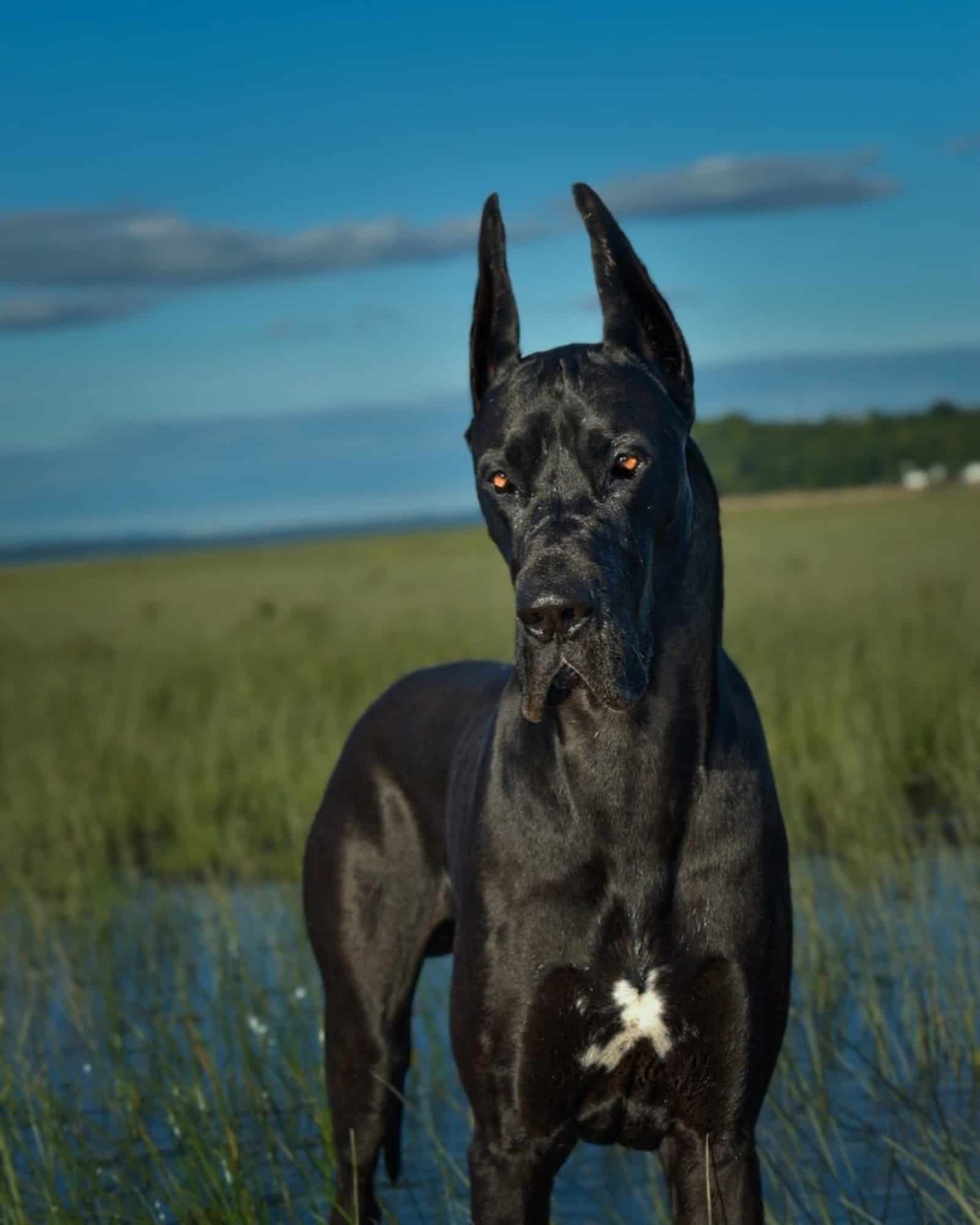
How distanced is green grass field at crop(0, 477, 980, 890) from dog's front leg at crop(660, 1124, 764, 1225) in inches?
149

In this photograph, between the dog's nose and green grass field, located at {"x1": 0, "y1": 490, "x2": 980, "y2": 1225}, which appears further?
green grass field, located at {"x1": 0, "y1": 490, "x2": 980, "y2": 1225}

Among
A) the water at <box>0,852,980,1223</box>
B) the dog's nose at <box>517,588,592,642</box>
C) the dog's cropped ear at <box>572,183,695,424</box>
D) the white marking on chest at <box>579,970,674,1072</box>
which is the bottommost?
the water at <box>0,852,980,1223</box>

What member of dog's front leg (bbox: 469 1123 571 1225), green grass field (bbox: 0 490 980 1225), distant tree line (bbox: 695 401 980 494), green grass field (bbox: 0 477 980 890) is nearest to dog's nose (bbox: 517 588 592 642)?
dog's front leg (bbox: 469 1123 571 1225)

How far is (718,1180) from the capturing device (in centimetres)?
353

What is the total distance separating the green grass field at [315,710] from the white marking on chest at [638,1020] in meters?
3.93

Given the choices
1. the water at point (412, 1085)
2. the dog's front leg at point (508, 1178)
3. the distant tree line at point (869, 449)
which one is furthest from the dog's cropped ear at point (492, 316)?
the distant tree line at point (869, 449)

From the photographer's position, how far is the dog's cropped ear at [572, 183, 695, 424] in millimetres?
3549

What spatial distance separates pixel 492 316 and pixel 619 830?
1.05 meters

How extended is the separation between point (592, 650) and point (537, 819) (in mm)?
465

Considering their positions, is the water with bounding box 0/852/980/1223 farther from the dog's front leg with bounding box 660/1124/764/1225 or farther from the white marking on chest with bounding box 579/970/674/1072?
the white marking on chest with bounding box 579/970/674/1072

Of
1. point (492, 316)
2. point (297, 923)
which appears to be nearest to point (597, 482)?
point (492, 316)

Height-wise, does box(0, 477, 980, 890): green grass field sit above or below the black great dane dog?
below

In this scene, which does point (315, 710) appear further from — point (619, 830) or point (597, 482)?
point (597, 482)

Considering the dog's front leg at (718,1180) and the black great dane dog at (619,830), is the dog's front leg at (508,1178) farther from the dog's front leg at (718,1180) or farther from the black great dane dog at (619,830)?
the dog's front leg at (718,1180)
